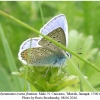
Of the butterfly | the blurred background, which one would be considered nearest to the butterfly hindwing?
the butterfly

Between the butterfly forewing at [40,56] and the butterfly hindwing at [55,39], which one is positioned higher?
the butterfly hindwing at [55,39]

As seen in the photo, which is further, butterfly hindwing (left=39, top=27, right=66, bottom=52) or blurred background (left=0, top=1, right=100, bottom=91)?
blurred background (left=0, top=1, right=100, bottom=91)

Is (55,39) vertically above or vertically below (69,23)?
below

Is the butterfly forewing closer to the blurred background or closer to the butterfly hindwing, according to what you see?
the butterfly hindwing

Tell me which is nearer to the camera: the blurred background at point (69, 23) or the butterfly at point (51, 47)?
the butterfly at point (51, 47)

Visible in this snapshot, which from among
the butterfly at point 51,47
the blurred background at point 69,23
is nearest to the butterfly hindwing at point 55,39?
the butterfly at point 51,47

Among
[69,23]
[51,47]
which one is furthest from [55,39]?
[69,23]

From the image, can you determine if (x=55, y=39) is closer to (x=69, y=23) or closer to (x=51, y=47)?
(x=51, y=47)

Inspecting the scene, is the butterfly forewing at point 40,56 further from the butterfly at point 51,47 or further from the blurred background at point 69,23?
the blurred background at point 69,23
